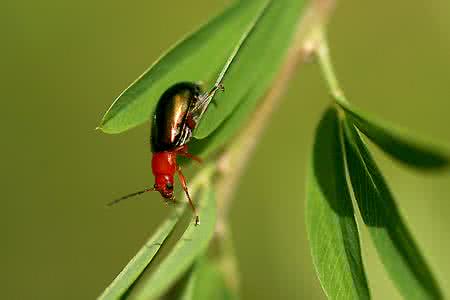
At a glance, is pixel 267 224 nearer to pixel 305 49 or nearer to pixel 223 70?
pixel 305 49

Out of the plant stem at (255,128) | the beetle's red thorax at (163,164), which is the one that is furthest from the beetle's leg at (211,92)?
the beetle's red thorax at (163,164)

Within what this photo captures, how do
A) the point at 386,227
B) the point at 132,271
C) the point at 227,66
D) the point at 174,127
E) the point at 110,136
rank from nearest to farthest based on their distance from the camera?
the point at 386,227 < the point at 132,271 < the point at 227,66 < the point at 174,127 < the point at 110,136

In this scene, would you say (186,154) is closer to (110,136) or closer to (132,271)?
(132,271)

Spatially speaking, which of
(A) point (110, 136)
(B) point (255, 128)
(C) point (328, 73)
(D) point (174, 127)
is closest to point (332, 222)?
(C) point (328, 73)

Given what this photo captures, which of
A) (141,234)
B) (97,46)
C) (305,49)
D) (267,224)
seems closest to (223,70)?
(305,49)

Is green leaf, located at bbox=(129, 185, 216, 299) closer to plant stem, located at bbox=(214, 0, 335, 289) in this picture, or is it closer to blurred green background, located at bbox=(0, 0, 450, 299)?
plant stem, located at bbox=(214, 0, 335, 289)

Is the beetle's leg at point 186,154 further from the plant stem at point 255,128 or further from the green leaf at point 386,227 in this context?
the green leaf at point 386,227
